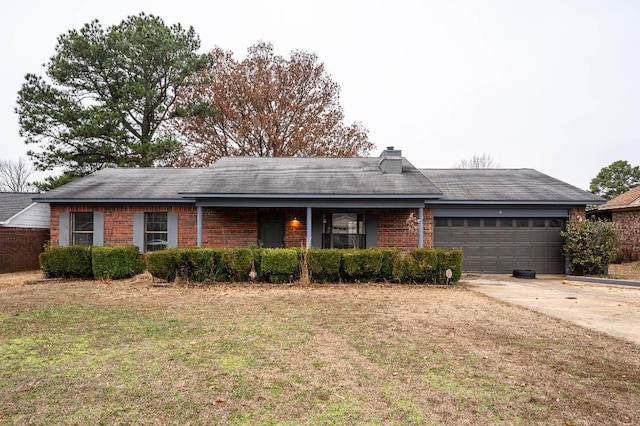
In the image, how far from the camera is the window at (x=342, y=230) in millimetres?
13203

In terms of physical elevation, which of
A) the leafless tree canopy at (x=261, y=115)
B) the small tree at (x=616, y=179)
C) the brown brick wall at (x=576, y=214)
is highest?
the leafless tree canopy at (x=261, y=115)

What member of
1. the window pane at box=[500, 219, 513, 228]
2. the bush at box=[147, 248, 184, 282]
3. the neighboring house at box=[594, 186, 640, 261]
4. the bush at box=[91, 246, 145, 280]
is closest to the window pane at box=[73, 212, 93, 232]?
the bush at box=[91, 246, 145, 280]

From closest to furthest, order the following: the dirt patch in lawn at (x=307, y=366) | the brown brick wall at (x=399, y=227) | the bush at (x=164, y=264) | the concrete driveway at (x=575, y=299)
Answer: the dirt patch in lawn at (x=307, y=366)
the concrete driveway at (x=575, y=299)
the bush at (x=164, y=264)
the brown brick wall at (x=399, y=227)

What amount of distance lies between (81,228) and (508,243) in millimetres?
14910

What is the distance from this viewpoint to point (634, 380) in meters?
3.68

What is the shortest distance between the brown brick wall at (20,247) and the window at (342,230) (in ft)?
35.9

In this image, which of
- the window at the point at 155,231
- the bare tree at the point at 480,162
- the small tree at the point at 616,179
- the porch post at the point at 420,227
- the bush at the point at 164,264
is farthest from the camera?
the bare tree at the point at 480,162

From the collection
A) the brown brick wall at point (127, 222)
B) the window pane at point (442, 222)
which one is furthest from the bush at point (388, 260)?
the brown brick wall at point (127, 222)

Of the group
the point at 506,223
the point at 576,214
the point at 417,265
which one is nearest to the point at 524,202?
the point at 506,223

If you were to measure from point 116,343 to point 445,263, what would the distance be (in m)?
7.72

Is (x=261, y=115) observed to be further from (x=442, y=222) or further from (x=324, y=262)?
Result: (x=324, y=262)

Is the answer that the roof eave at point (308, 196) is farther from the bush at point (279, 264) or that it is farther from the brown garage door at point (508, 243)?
the bush at point (279, 264)

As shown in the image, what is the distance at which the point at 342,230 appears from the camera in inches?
523

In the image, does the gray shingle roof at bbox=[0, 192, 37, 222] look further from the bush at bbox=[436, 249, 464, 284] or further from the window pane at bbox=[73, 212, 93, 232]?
the bush at bbox=[436, 249, 464, 284]
